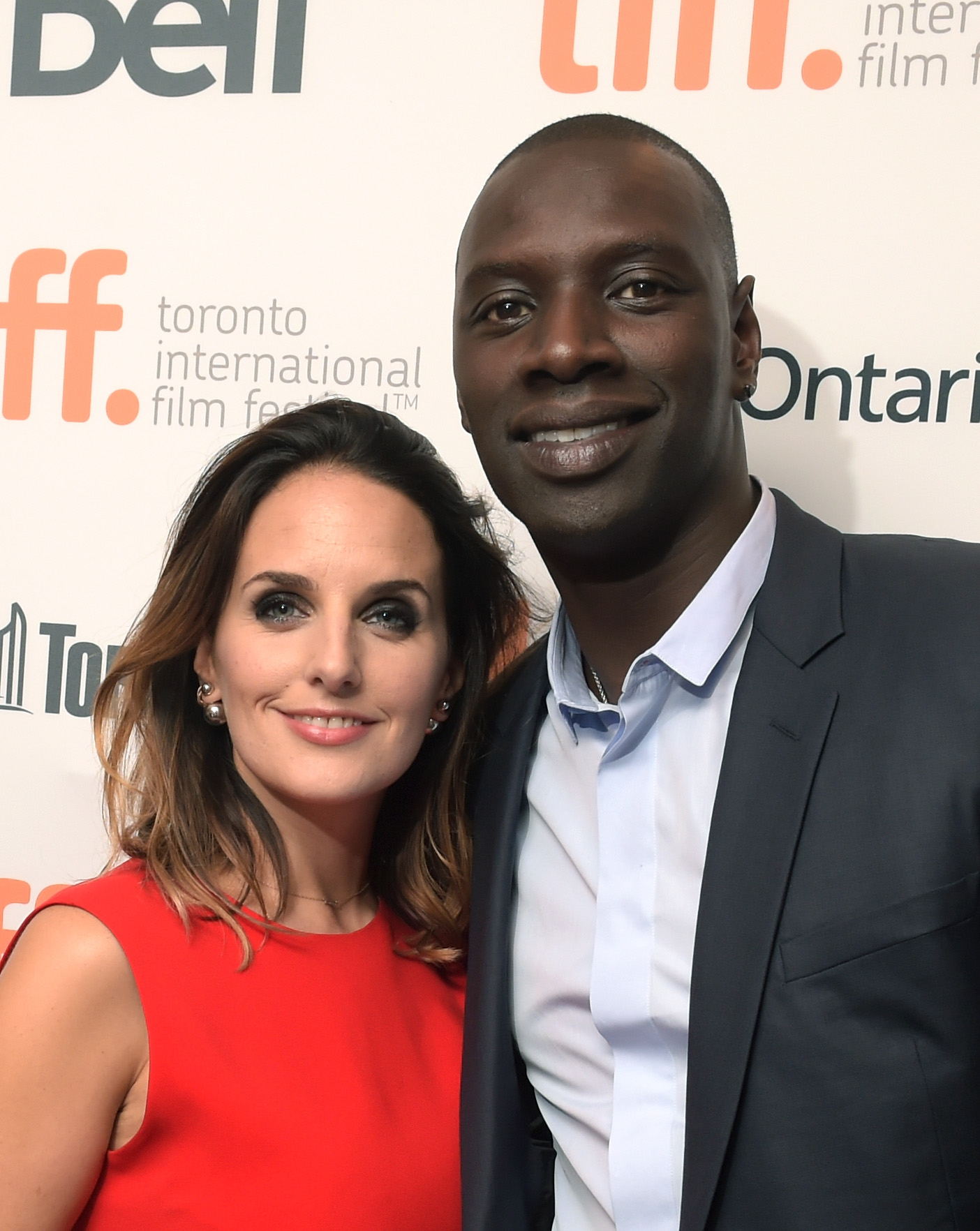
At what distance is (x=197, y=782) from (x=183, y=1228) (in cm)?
60

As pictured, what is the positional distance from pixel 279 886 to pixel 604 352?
90 cm

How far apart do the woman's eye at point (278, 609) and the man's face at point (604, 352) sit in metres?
0.37

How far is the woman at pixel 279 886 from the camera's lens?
1.53m

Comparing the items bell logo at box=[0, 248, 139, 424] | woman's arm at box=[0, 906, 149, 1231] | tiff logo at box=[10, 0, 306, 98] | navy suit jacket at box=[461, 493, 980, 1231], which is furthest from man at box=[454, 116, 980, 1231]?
bell logo at box=[0, 248, 139, 424]

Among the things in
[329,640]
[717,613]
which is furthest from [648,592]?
[329,640]

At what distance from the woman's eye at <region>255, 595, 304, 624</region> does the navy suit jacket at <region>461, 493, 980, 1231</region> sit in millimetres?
654

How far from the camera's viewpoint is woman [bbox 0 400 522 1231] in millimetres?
1525

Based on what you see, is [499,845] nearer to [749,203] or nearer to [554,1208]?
[554,1208]

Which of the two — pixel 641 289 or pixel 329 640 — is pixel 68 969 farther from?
pixel 641 289

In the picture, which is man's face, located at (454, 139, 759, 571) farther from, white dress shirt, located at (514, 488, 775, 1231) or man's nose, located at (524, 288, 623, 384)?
white dress shirt, located at (514, 488, 775, 1231)

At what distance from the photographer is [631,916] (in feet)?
4.85

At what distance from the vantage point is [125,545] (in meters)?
2.40

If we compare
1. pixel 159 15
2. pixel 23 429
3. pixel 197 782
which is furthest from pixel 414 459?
pixel 159 15

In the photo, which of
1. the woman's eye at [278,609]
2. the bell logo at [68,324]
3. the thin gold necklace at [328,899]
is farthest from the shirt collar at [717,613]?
the bell logo at [68,324]
